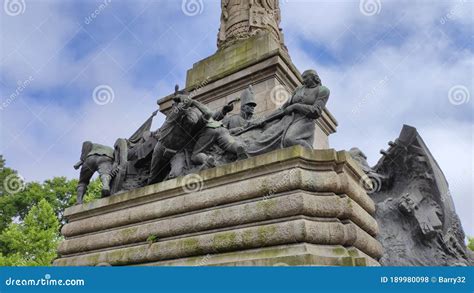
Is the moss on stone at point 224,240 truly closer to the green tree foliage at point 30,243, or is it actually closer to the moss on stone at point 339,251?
the moss on stone at point 339,251

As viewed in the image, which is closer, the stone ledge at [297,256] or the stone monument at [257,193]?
the stone ledge at [297,256]

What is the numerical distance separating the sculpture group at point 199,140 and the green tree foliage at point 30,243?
17.4 m

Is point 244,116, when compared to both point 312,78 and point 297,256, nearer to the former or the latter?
point 312,78

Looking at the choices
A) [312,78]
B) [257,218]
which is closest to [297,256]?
[257,218]

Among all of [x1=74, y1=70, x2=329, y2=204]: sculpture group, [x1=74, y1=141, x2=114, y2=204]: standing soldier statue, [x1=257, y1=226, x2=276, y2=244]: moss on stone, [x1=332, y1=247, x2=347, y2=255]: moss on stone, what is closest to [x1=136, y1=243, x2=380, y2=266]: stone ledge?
[x1=332, y1=247, x2=347, y2=255]: moss on stone

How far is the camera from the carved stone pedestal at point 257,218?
5785 mm

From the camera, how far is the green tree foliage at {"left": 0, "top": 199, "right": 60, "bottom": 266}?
2468 centimetres

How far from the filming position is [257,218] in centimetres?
620

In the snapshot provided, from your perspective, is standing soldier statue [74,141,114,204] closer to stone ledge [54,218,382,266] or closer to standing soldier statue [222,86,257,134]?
stone ledge [54,218,382,266]

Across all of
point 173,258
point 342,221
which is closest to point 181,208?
point 173,258

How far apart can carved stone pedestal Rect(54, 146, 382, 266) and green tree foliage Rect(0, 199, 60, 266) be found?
64.2 ft

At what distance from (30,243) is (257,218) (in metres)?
23.9

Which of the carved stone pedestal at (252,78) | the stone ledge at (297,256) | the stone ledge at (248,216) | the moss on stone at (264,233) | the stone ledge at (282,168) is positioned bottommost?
the stone ledge at (297,256)

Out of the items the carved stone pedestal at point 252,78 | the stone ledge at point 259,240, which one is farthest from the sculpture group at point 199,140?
the stone ledge at point 259,240
